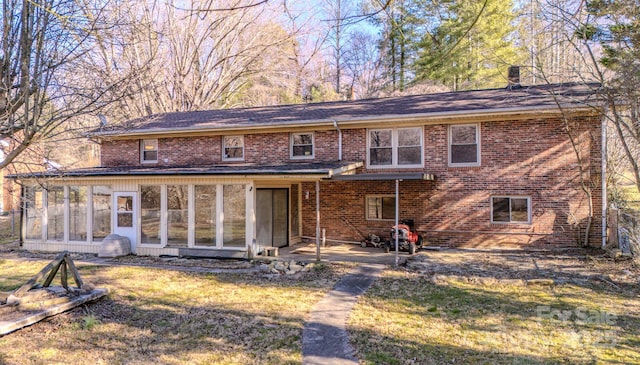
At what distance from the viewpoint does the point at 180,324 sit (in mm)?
6262

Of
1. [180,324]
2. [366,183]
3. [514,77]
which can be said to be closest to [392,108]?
[366,183]

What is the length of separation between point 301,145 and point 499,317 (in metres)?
8.97

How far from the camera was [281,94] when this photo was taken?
28922 millimetres

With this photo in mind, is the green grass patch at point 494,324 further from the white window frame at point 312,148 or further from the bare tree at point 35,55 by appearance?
the white window frame at point 312,148

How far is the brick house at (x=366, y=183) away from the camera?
37.0ft

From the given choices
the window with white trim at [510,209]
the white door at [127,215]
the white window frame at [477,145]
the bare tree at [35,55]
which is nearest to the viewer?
the bare tree at [35,55]

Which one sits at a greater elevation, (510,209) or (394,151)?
(394,151)

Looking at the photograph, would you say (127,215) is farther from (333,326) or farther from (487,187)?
(487,187)

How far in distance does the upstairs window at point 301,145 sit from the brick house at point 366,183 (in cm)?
4

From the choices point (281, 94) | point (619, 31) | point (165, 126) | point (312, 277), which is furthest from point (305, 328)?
point (281, 94)

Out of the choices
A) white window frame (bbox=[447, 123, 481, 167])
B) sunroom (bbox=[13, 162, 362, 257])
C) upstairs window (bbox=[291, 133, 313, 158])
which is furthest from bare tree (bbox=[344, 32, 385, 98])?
sunroom (bbox=[13, 162, 362, 257])

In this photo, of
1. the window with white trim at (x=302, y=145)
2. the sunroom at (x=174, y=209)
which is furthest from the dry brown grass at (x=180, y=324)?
the window with white trim at (x=302, y=145)

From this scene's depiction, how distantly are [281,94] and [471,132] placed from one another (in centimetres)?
1897

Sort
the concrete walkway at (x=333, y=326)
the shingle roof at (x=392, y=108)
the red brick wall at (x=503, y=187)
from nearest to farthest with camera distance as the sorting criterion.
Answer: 1. the concrete walkway at (x=333, y=326)
2. the red brick wall at (x=503, y=187)
3. the shingle roof at (x=392, y=108)
